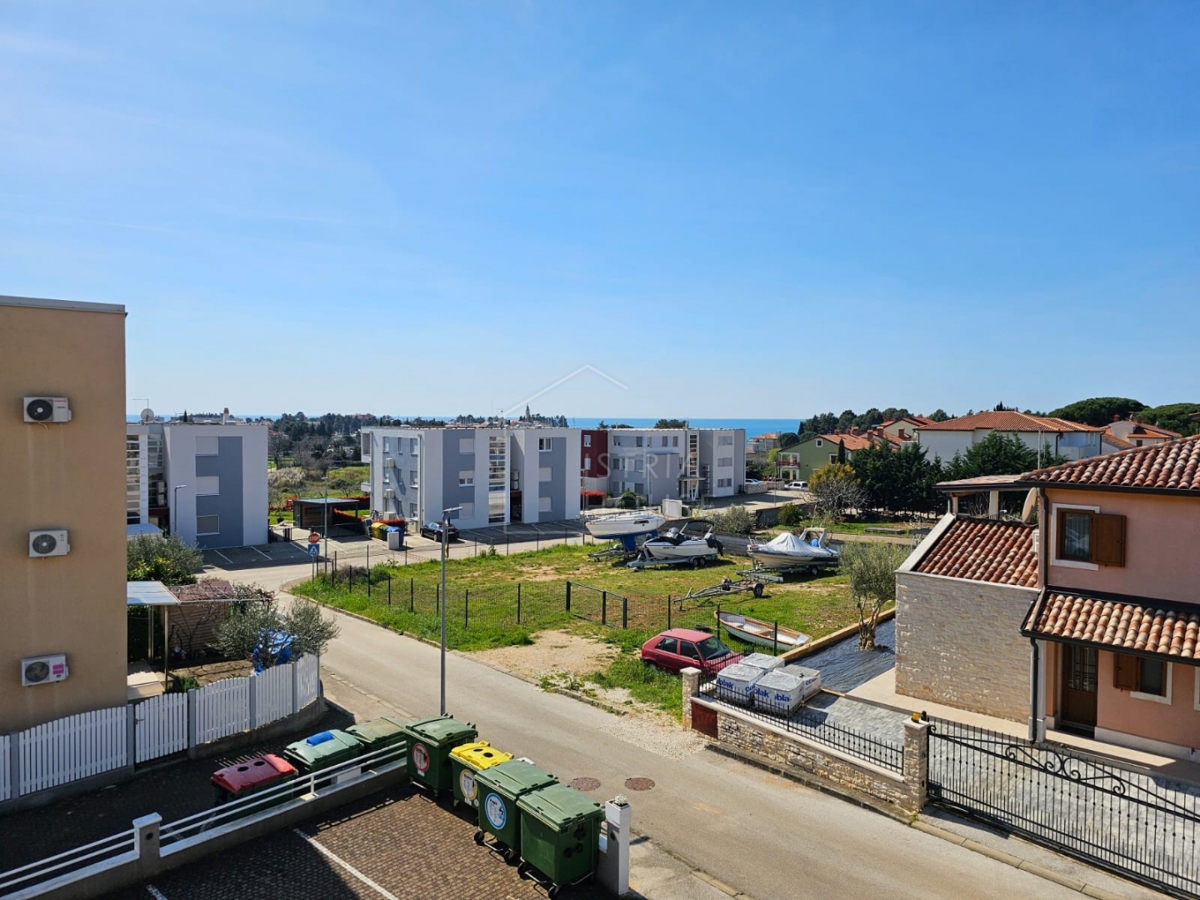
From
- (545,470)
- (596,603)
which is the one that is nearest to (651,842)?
(596,603)

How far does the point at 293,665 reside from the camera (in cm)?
1617

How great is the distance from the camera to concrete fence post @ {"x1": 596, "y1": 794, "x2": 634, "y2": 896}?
33.8 feet

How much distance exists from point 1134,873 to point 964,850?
216 cm

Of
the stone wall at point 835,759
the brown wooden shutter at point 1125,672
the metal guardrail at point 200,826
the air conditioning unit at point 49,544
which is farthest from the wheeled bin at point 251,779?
the brown wooden shutter at point 1125,672

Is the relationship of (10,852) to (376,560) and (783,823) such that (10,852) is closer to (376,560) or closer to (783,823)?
(783,823)

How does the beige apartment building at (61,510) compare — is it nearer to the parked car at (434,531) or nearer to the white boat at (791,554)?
the white boat at (791,554)

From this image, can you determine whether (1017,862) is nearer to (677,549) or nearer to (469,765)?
(469,765)

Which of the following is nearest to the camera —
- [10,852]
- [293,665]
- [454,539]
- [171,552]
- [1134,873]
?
[1134,873]

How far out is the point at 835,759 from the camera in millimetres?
13562

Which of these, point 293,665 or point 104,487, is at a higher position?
point 104,487

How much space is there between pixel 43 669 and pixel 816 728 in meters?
14.4

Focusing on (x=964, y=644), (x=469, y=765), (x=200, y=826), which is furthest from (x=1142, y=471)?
(x=200, y=826)

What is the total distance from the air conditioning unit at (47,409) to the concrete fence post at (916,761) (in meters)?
15.8

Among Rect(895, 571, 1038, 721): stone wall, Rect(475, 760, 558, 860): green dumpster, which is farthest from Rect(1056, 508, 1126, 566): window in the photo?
Rect(475, 760, 558, 860): green dumpster
